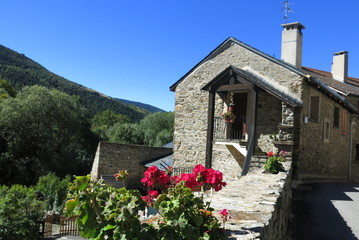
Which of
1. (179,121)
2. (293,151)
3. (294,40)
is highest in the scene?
(294,40)

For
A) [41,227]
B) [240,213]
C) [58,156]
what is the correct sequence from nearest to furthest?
1. [240,213]
2. [41,227]
3. [58,156]

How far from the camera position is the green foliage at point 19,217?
11055mm

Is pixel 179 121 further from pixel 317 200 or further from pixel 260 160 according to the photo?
pixel 317 200

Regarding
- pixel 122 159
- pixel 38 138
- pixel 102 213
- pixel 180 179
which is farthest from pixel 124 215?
pixel 38 138

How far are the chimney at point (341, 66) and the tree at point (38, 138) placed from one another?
19463mm

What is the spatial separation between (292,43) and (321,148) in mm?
4879

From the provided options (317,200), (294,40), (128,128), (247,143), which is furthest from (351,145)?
(128,128)

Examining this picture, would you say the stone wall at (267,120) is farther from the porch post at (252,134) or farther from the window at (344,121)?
the window at (344,121)

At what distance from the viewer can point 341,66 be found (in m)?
19.6

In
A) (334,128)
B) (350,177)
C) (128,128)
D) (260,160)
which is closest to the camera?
(260,160)

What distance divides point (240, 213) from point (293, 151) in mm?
8324

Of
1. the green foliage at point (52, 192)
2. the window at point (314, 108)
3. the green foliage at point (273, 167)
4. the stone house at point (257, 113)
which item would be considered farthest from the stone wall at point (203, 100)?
the green foliage at point (52, 192)

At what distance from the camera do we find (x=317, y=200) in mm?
8703

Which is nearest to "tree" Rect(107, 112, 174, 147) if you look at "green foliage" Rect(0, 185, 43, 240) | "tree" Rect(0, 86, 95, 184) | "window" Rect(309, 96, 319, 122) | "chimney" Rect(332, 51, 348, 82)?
"tree" Rect(0, 86, 95, 184)
